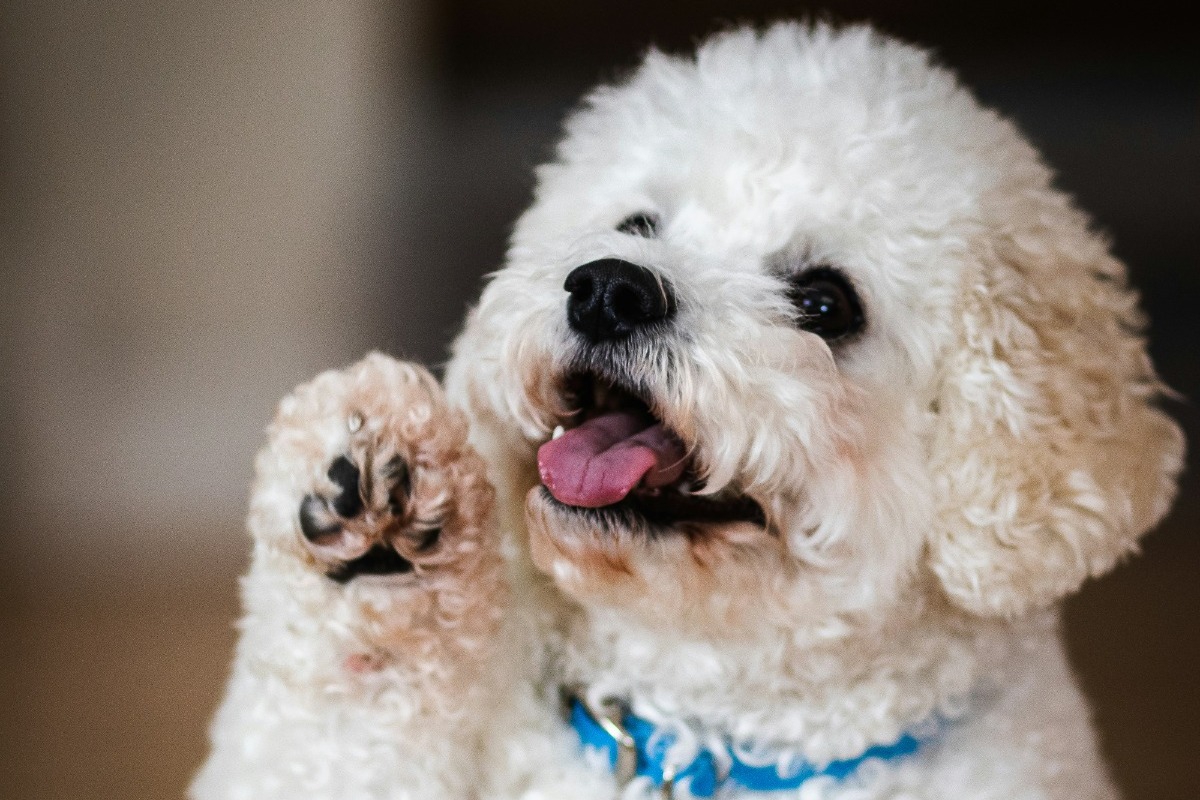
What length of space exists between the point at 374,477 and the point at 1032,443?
0.62 meters

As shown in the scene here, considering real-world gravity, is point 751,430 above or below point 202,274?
above

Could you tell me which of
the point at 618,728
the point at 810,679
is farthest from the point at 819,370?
the point at 618,728

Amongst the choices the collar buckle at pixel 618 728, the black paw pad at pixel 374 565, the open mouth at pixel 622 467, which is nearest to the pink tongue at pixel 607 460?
the open mouth at pixel 622 467

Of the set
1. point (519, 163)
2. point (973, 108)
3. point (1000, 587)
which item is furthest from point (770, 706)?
point (519, 163)

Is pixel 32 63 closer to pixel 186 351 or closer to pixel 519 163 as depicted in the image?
pixel 186 351

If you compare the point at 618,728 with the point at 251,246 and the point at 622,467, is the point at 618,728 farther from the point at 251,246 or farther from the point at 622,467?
the point at 251,246

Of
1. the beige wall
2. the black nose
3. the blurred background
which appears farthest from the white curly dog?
the beige wall

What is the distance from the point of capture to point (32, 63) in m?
1.41

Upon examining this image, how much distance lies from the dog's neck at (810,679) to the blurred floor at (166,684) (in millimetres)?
856

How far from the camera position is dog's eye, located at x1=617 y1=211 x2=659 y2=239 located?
3.51 feet

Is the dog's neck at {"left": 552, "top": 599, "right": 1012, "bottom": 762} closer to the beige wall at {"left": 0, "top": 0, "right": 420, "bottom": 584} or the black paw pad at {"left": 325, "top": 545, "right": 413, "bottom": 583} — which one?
the black paw pad at {"left": 325, "top": 545, "right": 413, "bottom": 583}

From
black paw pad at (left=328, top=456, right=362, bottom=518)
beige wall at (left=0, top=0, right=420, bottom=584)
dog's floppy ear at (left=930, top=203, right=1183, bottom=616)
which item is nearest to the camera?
black paw pad at (left=328, top=456, right=362, bottom=518)

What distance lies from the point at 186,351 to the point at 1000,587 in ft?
4.97

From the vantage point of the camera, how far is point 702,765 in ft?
3.34
